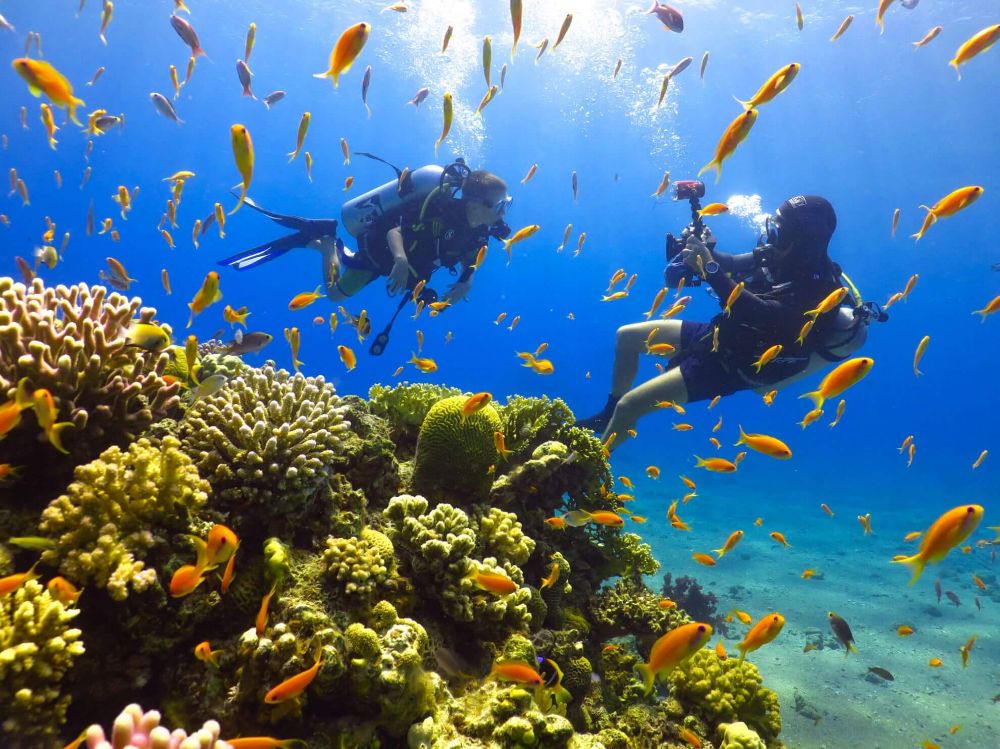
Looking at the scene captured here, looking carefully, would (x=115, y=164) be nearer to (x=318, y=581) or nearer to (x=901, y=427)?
(x=318, y=581)

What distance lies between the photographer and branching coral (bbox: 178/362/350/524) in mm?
3143

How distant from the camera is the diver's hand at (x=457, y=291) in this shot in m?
8.41

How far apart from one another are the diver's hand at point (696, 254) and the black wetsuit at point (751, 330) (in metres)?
0.21

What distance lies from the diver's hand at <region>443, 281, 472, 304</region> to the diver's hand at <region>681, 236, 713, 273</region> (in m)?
3.81

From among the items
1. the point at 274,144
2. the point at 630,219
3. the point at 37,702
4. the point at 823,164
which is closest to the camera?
the point at 37,702

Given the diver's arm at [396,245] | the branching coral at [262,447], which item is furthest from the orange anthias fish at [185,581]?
the diver's arm at [396,245]

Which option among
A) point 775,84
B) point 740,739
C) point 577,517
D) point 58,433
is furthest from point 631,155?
point 58,433

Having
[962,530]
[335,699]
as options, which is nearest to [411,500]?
[335,699]

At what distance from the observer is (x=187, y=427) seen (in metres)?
3.50

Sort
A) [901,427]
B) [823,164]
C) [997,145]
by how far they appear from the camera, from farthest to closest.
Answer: [901,427] < [823,164] < [997,145]

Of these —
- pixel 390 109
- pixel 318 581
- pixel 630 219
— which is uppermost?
pixel 630 219

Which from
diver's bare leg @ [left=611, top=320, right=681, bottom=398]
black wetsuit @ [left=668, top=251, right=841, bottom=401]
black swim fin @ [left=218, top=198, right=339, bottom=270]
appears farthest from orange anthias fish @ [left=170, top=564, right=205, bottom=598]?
black swim fin @ [left=218, top=198, right=339, bottom=270]

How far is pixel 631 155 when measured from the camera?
65875 mm

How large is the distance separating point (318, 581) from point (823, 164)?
236 ft
